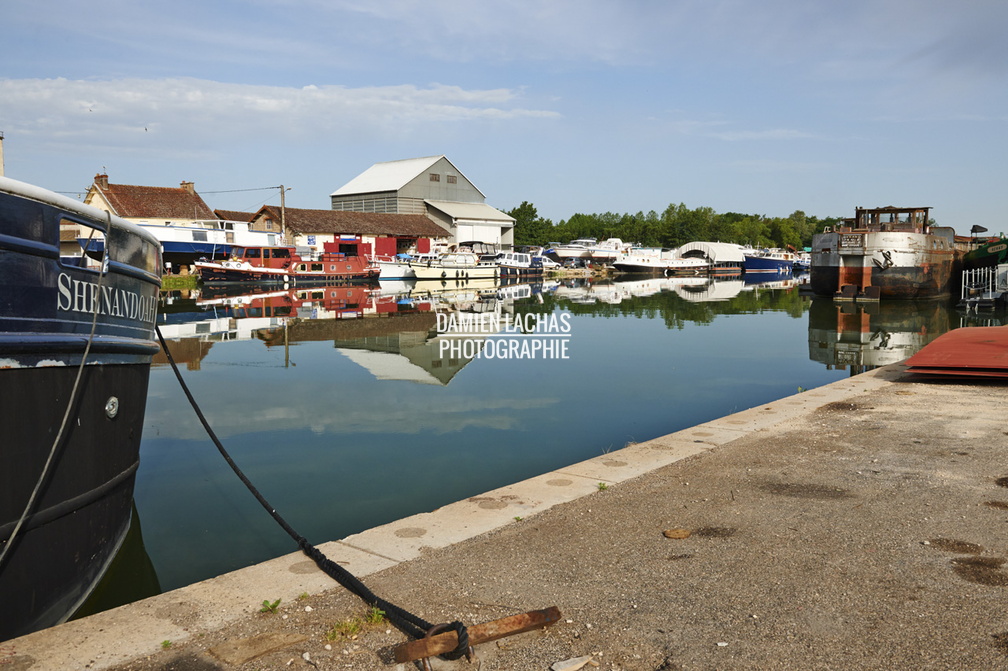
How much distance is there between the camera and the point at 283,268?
5084 cm

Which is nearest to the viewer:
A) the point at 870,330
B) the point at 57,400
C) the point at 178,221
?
the point at 57,400

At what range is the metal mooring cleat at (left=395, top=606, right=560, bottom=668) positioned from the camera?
3.43 metres

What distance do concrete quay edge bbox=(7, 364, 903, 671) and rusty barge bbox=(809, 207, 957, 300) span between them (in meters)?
32.9

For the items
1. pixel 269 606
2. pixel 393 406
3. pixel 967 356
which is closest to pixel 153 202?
pixel 393 406

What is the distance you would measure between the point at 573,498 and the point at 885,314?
29.4m

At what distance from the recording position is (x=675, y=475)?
6.67 meters

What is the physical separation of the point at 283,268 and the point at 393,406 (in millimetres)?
41698

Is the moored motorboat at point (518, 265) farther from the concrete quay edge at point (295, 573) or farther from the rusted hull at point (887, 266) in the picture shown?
the concrete quay edge at point (295, 573)

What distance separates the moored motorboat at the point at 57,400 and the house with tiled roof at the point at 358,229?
54.3 meters

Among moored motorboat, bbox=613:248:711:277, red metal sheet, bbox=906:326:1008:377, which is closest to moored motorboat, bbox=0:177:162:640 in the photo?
red metal sheet, bbox=906:326:1008:377

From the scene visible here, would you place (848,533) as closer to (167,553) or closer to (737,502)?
(737,502)

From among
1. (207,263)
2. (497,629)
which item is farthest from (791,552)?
(207,263)

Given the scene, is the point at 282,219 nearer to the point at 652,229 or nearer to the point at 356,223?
the point at 356,223

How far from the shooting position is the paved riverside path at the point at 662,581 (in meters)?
3.56
